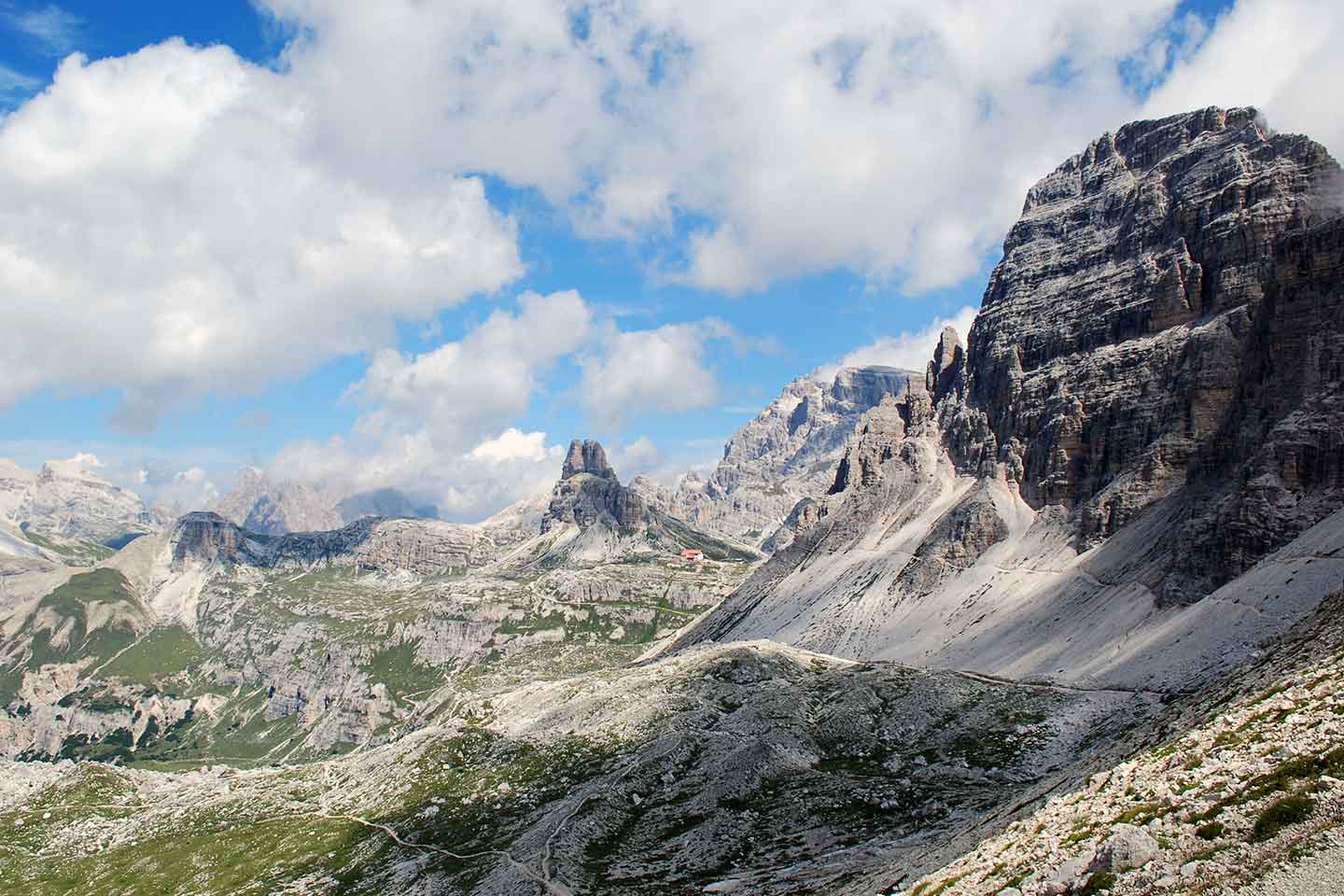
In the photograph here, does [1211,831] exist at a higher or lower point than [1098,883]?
higher

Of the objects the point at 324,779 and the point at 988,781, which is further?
the point at 324,779

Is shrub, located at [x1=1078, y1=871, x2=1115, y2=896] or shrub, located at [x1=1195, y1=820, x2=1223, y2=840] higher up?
shrub, located at [x1=1195, y1=820, x2=1223, y2=840]

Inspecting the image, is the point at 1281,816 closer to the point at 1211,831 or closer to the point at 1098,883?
the point at 1211,831

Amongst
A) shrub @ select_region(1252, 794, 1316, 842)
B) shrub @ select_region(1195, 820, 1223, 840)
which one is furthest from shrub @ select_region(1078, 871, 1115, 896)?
shrub @ select_region(1252, 794, 1316, 842)

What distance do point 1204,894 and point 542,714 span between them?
5589 inches

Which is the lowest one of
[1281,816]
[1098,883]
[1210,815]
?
[1098,883]

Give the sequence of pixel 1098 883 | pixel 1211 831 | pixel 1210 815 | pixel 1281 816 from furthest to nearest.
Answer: pixel 1210 815
pixel 1098 883
pixel 1211 831
pixel 1281 816

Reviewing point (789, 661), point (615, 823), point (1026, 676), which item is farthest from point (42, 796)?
point (1026, 676)

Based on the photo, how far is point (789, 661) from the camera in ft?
539

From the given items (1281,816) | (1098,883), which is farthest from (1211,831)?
(1098,883)

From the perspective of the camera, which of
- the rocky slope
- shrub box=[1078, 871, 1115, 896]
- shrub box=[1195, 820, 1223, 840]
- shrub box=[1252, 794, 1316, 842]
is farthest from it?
shrub box=[1078, 871, 1115, 896]

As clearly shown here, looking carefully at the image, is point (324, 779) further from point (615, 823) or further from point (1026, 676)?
point (1026, 676)

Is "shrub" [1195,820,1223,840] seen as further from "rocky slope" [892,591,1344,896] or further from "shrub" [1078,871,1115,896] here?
"shrub" [1078,871,1115,896]

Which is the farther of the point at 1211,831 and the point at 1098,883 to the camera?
the point at 1098,883
